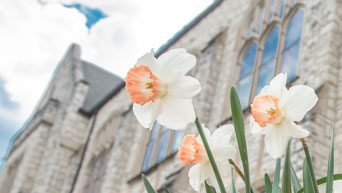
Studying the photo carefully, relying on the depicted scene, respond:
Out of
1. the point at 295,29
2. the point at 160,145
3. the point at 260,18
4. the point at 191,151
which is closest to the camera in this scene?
the point at 191,151

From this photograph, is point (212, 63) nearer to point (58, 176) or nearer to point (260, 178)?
point (260, 178)

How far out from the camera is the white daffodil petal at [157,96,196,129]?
57.8 inches

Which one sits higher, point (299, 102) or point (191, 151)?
point (299, 102)

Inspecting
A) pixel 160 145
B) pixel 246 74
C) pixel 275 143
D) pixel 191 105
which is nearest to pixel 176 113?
pixel 191 105

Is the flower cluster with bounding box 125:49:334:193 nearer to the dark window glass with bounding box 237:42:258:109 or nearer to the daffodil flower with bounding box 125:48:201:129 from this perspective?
the daffodil flower with bounding box 125:48:201:129

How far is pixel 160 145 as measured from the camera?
12.7m

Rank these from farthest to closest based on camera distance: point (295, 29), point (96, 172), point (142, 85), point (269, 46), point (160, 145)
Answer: point (96, 172)
point (160, 145)
point (269, 46)
point (295, 29)
point (142, 85)

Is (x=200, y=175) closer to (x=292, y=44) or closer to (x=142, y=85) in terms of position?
(x=142, y=85)

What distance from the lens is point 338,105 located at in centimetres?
729

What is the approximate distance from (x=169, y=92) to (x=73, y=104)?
703 inches

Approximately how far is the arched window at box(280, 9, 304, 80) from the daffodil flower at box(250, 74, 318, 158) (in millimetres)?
7313

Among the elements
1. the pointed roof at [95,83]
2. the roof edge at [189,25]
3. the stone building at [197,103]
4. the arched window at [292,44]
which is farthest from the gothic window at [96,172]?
the arched window at [292,44]

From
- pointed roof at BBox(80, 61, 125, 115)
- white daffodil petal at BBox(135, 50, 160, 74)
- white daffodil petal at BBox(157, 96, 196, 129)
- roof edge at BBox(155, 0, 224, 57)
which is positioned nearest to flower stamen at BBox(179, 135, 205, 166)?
white daffodil petal at BBox(157, 96, 196, 129)

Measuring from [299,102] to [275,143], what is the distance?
127mm
